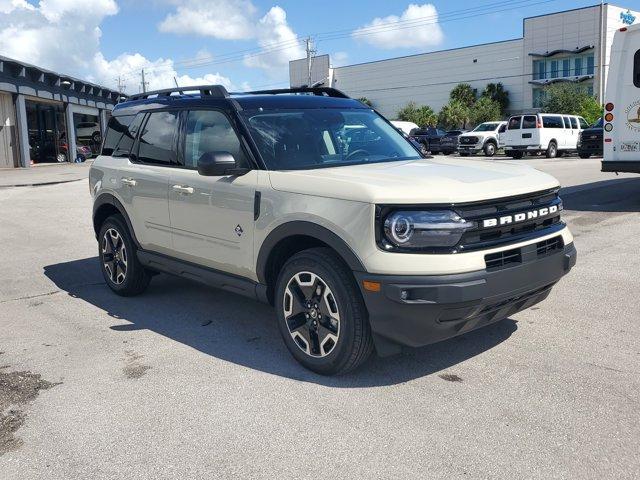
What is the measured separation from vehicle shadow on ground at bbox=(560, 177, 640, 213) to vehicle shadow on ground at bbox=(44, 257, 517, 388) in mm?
7078

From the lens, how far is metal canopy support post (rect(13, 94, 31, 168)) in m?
32.3

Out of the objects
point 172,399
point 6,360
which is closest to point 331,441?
point 172,399

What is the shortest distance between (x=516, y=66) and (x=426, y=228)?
68841 millimetres

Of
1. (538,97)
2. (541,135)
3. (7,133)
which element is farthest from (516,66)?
(7,133)

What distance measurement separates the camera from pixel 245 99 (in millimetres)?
4934

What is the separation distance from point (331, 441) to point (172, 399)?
1110 millimetres

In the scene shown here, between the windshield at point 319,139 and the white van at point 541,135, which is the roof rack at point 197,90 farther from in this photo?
the white van at point 541,135

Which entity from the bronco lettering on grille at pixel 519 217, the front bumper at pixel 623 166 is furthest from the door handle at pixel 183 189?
the front bumper at pixel 623 166

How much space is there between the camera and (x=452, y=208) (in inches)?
142

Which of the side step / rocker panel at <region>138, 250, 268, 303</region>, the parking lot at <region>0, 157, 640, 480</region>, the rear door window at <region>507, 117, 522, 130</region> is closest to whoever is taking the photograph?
the parking lot at <region>0, 157, 640, 480</region>

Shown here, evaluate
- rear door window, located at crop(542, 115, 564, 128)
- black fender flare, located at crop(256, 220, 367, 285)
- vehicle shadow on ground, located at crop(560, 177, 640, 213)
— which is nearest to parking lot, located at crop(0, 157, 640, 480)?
black fender flare, located at crop(256, 220, 367, 285)

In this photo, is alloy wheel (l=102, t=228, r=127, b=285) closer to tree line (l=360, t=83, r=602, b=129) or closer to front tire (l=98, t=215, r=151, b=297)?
front tire (l=98, t=215, r=151, b=297)

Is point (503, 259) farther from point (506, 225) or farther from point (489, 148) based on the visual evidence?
point (489, 148)

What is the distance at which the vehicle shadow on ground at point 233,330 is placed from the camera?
4184 millimetres
